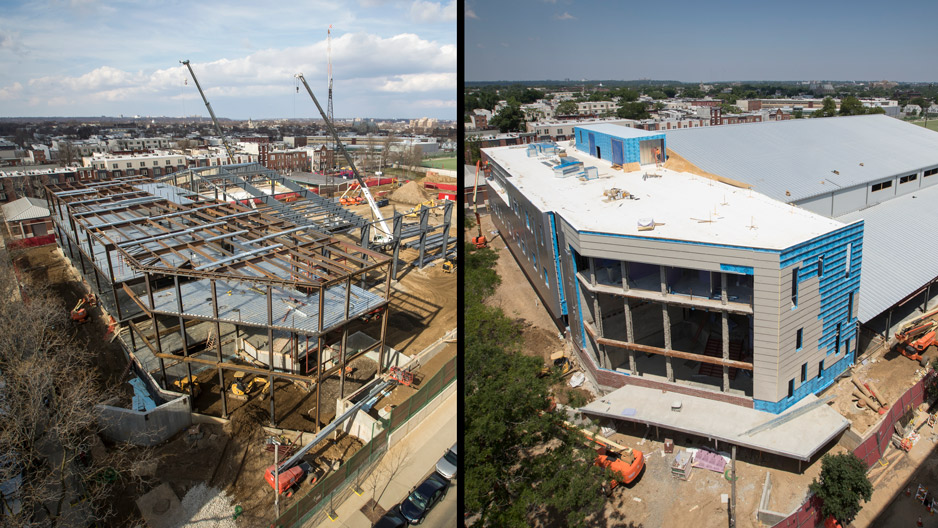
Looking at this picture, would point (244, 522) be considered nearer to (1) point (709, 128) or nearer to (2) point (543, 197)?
(2) point (543, 197)

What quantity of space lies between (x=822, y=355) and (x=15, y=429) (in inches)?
551

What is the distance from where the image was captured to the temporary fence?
320 inches

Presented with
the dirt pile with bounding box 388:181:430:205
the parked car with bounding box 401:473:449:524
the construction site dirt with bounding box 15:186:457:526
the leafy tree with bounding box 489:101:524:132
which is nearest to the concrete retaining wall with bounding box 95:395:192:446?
the construction site dirt with bounding box 15:186:457:526

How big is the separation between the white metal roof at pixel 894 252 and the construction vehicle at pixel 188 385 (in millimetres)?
14375

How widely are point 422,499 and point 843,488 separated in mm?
6310

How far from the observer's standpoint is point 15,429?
804cm

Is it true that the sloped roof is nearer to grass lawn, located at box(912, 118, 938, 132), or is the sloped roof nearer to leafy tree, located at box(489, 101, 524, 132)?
leafy tree, located at box(489, 101, 524, 132)

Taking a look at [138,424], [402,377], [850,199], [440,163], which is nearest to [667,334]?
[402,377]

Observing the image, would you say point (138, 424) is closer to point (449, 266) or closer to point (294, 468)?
point (294, 468)

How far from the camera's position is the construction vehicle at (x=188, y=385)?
11508mm

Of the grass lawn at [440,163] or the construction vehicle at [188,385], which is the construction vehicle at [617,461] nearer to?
the construction vehicle at [188,385]

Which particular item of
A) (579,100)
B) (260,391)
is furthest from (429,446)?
(579,100)

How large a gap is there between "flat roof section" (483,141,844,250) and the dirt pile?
1676cm

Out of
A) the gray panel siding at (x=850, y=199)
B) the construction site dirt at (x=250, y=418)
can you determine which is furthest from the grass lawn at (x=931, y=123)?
the construction site dirt at (x=250, y=418)
